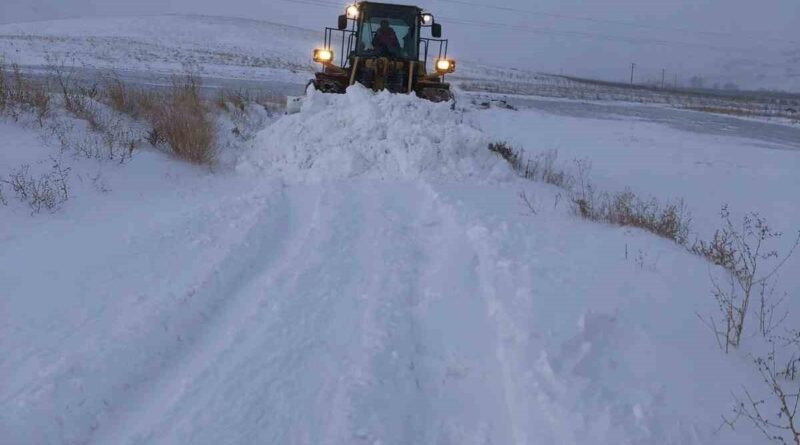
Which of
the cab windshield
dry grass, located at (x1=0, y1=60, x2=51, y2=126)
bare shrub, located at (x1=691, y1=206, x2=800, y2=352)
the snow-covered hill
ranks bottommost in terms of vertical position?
bare shrub, located at (x1=691, y1=206, x2=800, y2=352)

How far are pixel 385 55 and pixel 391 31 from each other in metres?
0.60

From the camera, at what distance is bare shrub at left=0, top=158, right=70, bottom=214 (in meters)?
5.48

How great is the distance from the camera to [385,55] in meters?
12.5

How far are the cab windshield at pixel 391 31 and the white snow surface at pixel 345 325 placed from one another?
694cm

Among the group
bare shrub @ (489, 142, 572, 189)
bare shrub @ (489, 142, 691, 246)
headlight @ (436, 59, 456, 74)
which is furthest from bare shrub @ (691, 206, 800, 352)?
headlight @ (436, 59, 456, 74)

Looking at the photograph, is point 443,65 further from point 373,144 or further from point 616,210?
point 616,210

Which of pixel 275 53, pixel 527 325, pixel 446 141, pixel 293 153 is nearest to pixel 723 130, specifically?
pixel 446 141

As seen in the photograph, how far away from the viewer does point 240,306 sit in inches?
152

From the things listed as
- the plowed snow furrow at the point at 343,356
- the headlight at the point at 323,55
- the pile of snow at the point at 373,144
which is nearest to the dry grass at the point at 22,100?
the pile of snow at the point at 373,144

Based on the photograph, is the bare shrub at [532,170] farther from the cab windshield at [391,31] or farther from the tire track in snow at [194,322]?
the cab windshield at [391,31]

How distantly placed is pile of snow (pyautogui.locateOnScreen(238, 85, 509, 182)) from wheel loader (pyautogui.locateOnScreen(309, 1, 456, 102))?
→ 243 cm

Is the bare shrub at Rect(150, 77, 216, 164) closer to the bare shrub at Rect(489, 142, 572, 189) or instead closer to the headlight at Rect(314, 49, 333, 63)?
the headlight at Rect(314, 49, 333, 63)

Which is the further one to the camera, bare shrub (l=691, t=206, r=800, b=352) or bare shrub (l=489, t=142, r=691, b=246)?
bare shrub (l=489, t=142, r=691, b=246)

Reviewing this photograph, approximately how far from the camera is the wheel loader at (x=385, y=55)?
12039 mm
